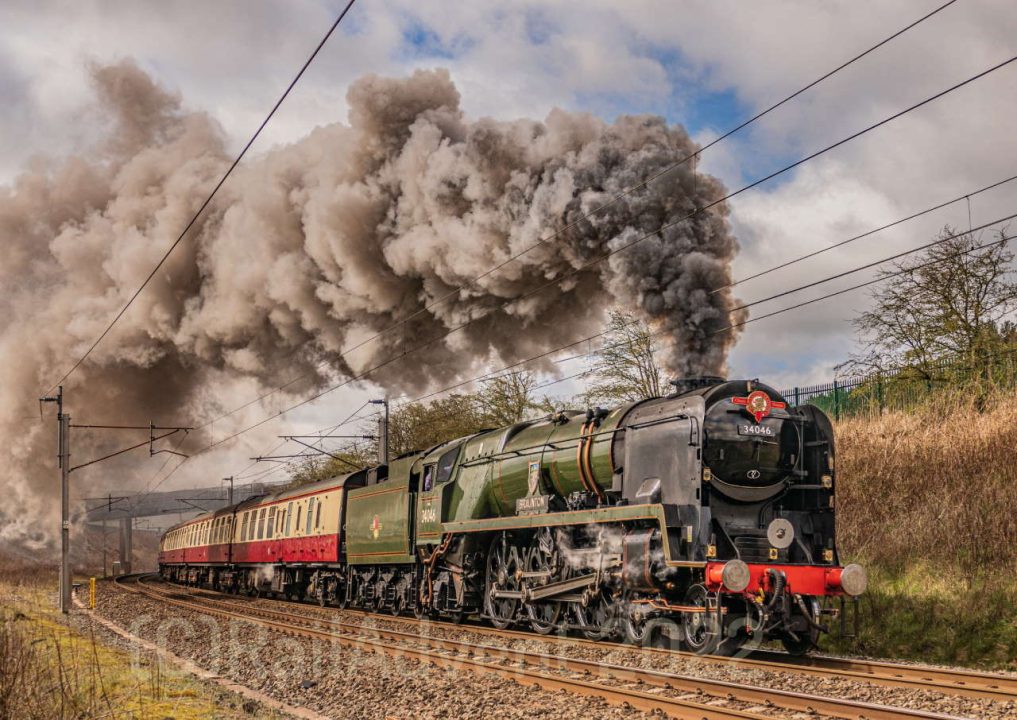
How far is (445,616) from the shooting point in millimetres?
18000

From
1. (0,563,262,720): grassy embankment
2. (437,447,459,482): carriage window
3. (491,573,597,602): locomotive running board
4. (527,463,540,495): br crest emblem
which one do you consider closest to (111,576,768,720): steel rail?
(491,573,597,602): locomotive running board

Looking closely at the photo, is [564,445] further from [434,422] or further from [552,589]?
[434,422]

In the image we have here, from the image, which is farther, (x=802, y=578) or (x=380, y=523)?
(x=380, y=523)

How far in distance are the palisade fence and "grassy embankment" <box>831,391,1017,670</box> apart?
3.68ft

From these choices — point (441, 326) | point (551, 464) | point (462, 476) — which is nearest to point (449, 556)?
point (462, 476)

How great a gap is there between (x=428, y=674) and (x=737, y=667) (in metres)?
3.26

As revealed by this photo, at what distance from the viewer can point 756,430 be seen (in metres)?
11.3

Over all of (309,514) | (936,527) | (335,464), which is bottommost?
(936,527)

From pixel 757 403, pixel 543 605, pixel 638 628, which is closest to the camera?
pixel 757 403

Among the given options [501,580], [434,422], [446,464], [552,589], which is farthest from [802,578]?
[434,422]

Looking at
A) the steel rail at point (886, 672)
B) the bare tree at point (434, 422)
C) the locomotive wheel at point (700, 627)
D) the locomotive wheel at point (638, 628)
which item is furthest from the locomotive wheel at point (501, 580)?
the bare tree at point (434, 422)

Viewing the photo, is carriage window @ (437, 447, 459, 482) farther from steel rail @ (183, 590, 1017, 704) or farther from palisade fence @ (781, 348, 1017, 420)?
palisade fence @ (781, 348, 1017, 420)

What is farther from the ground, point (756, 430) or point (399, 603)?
point (756, 430)

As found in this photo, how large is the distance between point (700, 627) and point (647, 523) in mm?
1338
